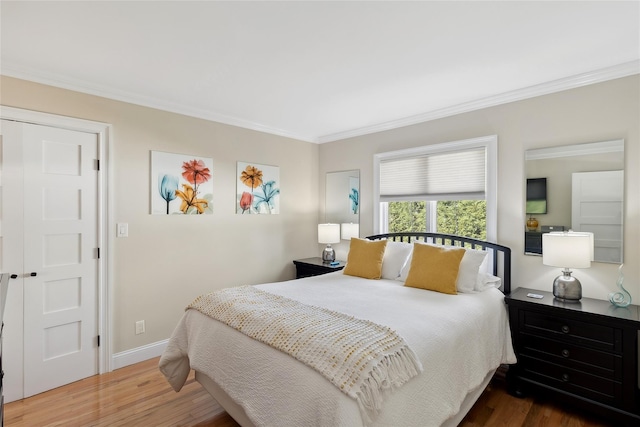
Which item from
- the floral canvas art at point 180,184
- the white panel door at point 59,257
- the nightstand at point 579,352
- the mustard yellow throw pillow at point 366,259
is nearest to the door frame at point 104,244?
the white panel door at point 59,257

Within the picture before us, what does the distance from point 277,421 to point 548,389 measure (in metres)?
2.07

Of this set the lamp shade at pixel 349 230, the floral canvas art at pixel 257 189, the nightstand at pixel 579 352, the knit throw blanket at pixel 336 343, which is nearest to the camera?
the knit throw blanket at pixel 336 343

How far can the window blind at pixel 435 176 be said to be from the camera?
3244mm

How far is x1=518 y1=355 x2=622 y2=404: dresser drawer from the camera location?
7.01ft

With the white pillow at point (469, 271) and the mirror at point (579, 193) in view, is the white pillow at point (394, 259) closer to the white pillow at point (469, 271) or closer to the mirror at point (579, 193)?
the white pillow at point (469, 271)

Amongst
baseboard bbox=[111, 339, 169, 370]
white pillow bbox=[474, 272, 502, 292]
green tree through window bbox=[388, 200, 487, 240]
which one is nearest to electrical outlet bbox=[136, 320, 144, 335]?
baseboard bbox=[111, 339, 169, 370]

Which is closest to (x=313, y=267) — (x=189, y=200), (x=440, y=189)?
(x=189, y=200)

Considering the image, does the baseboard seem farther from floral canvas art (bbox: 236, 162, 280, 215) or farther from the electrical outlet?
floral canvas art (bbox: 236, 162, 280, 215)

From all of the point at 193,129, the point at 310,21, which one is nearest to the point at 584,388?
the point at 310,21

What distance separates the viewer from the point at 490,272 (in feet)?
9.93

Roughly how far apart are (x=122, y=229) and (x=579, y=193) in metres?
3.91

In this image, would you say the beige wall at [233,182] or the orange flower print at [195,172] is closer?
the beige wall at [233,182]

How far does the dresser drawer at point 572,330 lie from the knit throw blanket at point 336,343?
1429mm

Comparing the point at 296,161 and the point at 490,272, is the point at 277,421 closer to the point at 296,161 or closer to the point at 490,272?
the point at 490,272
